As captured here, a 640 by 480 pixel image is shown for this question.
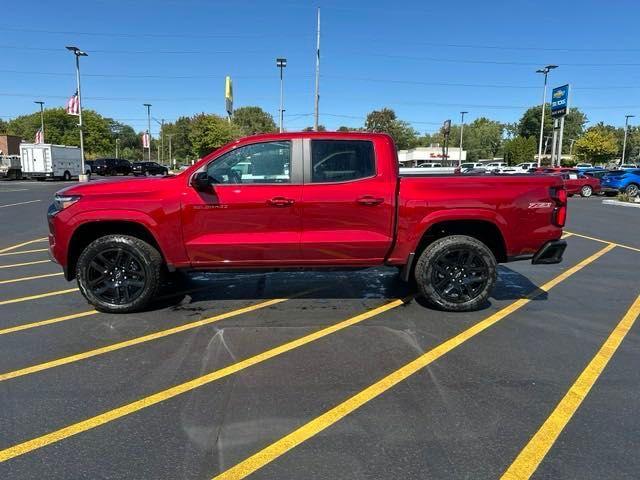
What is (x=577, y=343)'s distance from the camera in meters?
4.76

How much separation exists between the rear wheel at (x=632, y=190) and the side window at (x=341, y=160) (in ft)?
81.7

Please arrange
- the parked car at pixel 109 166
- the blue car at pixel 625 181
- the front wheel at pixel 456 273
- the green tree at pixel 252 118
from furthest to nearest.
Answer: the green tree at pixel 252 118 → the parked car at pixel 109 166 → the blue car at pixel 625 181 → the front wheel at pixel 456 273

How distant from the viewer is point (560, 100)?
41594 mm

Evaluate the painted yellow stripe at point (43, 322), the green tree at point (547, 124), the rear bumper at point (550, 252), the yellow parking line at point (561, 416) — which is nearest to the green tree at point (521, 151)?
the green tree at point (547, 124)

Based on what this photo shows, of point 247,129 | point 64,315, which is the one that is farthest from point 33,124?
point 64,315

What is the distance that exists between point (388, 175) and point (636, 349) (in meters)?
2.82

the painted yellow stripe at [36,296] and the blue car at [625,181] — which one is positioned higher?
the blue car at [625,181]

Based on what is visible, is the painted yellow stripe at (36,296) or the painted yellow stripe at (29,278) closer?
the painted yellow stripe at (36,296)

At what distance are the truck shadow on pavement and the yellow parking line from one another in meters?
1.46

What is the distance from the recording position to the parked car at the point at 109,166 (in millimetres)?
51594

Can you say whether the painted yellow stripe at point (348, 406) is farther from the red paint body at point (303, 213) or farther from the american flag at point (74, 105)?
the american flag at point (74, 105)

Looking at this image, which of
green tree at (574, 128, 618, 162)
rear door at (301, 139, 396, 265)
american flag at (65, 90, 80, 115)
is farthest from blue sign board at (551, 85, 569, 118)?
green tree at (574, 128, 618, 162)

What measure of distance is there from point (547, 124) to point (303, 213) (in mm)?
124008

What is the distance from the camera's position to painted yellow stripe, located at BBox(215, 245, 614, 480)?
2840 mm
